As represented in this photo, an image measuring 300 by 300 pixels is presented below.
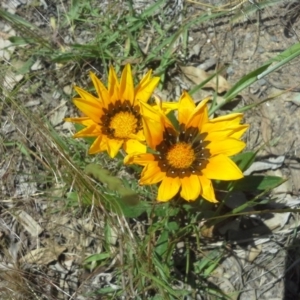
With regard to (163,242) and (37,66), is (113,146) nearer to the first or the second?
(163,242)

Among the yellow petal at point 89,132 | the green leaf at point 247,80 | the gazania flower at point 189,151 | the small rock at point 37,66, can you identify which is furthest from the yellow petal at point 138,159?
the small rock at point 37,66

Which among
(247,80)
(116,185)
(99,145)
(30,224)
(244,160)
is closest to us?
(116,185)

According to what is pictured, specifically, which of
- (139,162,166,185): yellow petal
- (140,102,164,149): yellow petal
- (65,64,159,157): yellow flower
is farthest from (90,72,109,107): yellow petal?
(139,162,166,185): yellow petal

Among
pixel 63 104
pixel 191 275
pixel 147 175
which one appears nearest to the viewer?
pixel 147 175

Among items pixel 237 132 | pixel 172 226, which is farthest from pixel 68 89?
pixel 237 132

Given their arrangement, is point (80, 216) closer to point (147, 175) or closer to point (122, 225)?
point (122, 225)

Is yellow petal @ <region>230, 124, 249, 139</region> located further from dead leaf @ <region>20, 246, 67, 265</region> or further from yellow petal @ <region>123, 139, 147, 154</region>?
dead leaf @ <region>20, 246, 67, 265</region>

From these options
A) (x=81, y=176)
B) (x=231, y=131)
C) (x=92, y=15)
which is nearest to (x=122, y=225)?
(x=81, y=176)
